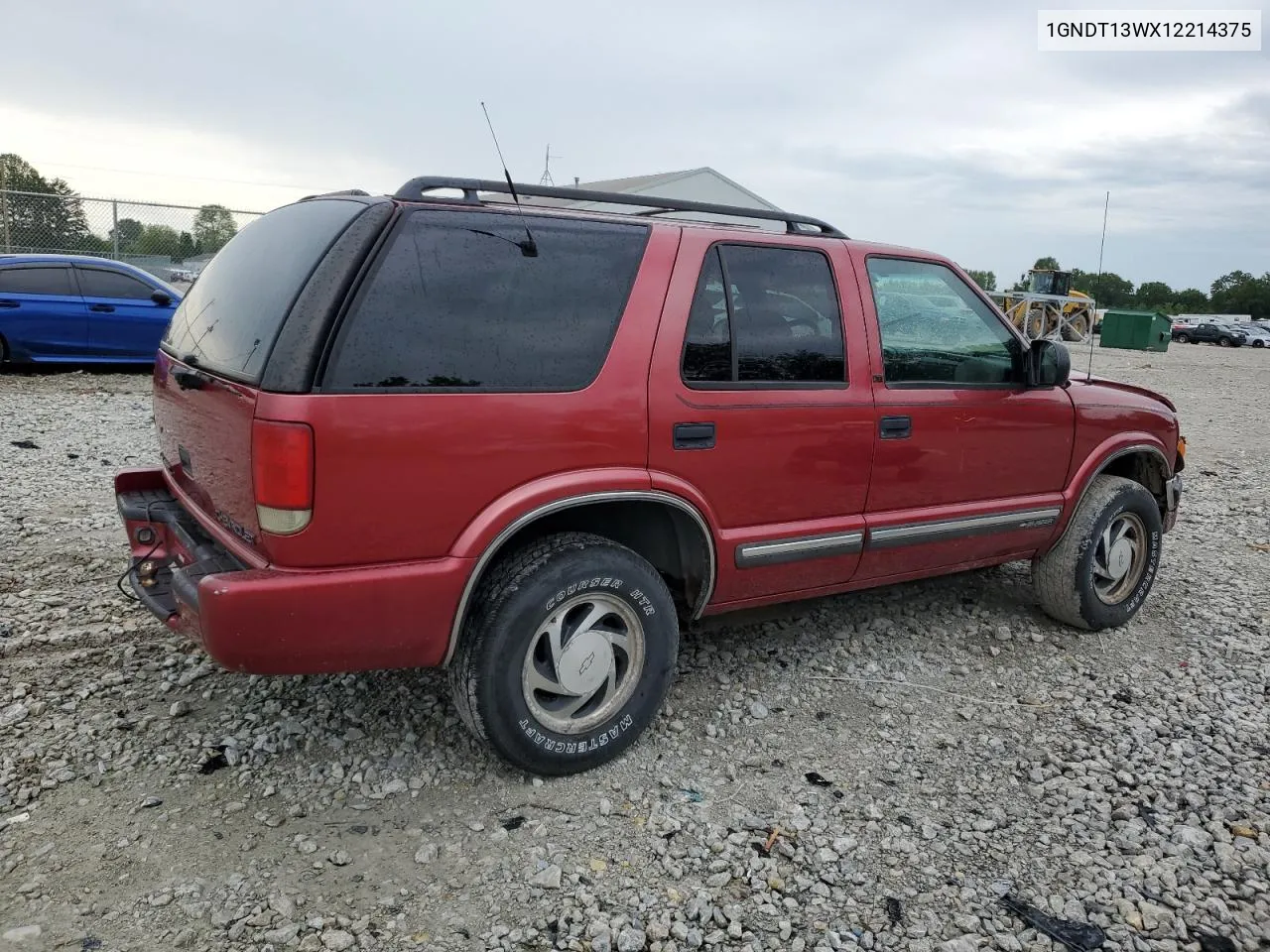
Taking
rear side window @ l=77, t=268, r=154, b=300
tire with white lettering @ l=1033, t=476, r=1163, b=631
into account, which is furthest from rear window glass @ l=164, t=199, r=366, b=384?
rear side window @ l=77, t=268, r=154, b=300

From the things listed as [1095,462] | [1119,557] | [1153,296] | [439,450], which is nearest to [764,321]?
[439,450]

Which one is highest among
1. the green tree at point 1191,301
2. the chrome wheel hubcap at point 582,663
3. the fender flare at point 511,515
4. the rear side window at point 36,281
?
the green tree at point 1191,301

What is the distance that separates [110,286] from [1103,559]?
35.3ft

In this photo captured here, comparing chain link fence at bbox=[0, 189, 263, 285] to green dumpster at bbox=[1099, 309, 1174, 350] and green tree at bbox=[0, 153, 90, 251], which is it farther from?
green dumpster at bbox=[1099, 309, 1174, 350]

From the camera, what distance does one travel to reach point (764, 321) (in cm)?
337

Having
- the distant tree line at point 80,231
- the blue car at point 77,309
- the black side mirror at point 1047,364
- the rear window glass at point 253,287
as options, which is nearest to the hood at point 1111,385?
the black side mirror at point 1047,364

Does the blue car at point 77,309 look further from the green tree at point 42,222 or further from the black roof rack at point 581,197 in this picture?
the black roof rack at point 581,197

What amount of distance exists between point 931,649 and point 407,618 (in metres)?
2.61

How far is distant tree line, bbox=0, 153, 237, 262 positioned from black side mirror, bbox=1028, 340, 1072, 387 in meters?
12.2

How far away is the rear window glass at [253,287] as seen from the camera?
2723 mm

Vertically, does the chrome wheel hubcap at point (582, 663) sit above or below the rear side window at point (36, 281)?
below

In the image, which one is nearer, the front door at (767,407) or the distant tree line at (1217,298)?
the front door at (767,407)

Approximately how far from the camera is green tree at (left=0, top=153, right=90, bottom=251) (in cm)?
1382

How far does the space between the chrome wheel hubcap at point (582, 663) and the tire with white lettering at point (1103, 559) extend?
7.93ft
